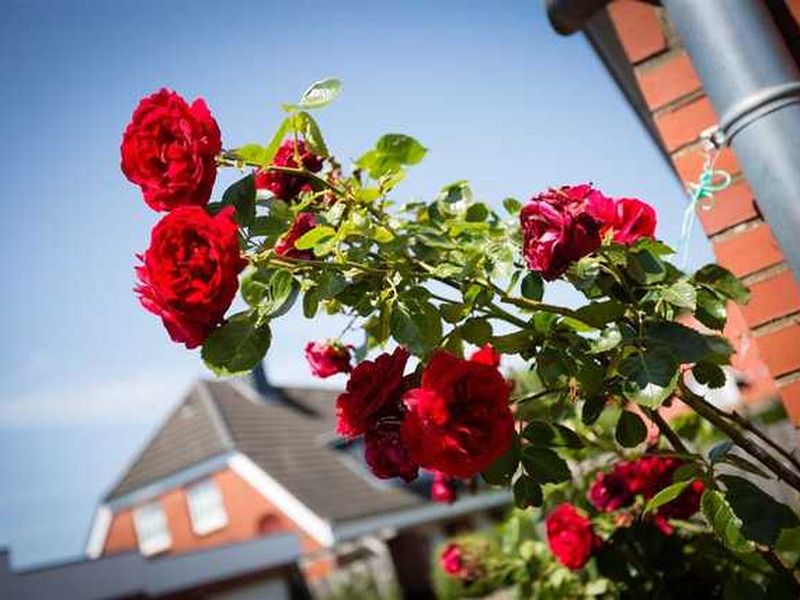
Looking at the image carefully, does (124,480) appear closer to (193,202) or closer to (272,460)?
(272,460)

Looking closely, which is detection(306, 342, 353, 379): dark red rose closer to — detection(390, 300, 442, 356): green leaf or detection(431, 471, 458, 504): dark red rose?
detection(390, 300, 442, 356): green leaf

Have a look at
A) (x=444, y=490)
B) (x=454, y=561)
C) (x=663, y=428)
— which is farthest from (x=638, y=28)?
(x=454, y=561)

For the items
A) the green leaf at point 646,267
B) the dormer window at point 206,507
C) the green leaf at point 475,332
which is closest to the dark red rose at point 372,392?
the green leaf at point 475,332

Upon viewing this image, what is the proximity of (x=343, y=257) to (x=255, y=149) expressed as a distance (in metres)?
0.29

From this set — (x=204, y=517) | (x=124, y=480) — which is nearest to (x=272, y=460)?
(x=204, y=517)

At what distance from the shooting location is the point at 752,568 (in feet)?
5.68

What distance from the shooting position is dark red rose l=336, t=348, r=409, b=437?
1164 mm

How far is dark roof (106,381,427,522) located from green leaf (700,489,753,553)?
1689 centimetres

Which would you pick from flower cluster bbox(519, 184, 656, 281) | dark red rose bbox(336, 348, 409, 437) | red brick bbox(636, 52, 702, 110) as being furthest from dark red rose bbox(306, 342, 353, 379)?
red brick bbox(636, 52, 702, 110)

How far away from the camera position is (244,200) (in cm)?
118

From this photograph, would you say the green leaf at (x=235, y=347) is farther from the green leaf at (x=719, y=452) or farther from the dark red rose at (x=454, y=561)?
the dark red rose at (x=454, y=561)

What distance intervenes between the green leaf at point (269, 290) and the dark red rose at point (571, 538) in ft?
4.98

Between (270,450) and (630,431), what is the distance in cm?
1892

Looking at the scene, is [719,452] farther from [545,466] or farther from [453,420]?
[453,420]
